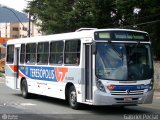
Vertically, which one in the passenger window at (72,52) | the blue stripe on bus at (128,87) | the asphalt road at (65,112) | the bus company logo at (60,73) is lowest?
the asphalt road at (65,112)

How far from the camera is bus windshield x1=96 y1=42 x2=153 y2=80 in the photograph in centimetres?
1521

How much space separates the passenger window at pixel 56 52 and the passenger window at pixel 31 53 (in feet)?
6.64

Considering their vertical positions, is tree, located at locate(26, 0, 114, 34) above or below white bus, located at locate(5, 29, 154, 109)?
above

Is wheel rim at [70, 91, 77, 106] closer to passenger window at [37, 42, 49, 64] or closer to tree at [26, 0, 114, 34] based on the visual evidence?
passenger window at [37, 42, 49, 64]

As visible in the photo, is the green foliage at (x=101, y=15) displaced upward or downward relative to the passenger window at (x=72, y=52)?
upward

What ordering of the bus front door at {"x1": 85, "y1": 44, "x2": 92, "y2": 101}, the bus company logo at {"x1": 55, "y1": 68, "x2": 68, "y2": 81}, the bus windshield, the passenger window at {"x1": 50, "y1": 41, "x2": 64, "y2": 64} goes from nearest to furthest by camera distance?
the bus windshield < the bus front door at {"x1": 85, "y1": 44, "x2": 92, "y2": 101} < the bus company logo at {"x1": 55, "y1": 68, "x2": 68, "y2": 81} < the passenger window at {"x1": 50, "y1": 41, "x2": 64, "y2": 64}

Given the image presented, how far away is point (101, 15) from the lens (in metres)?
36.7

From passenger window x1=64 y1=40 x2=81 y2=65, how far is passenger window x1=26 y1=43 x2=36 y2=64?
3.51 meters

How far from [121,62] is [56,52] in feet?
12.8

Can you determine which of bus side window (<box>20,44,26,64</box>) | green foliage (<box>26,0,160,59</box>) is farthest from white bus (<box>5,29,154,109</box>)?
green foliage (<box>26,0,160,59</box>)

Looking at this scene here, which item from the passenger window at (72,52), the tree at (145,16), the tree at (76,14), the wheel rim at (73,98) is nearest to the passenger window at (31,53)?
the passenger window at (72,52)

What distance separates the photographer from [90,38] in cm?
1575

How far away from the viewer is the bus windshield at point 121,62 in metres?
15.2

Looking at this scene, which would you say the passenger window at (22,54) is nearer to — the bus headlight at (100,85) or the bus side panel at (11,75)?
the bus side panel at (11,75)
